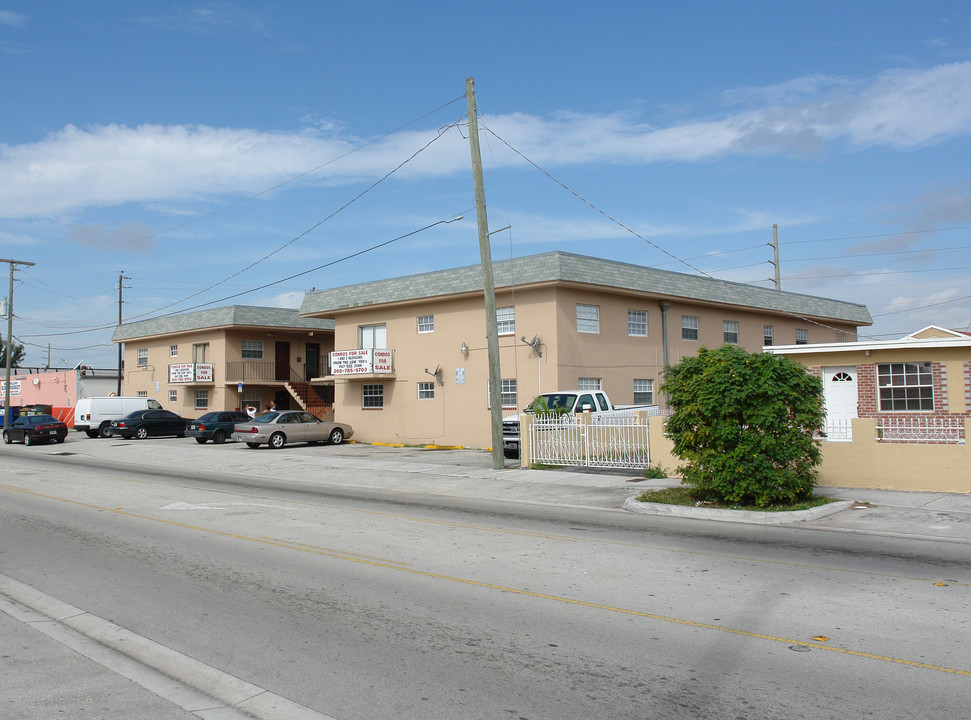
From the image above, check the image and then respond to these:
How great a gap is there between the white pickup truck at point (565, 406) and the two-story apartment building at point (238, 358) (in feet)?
63.9

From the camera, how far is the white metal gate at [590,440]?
61.7ft

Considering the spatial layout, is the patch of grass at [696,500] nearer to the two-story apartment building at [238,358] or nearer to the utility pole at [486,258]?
the utility pole at [486,258]

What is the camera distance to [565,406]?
74.7 feet

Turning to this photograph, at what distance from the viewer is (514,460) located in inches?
892

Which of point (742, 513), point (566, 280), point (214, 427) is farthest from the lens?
point (214, 427)

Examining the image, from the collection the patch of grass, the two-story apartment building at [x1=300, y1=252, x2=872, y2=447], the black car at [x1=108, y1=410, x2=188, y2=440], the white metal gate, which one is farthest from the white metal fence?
the black car at [x1=108, y1=410, x2=188, y2=440]

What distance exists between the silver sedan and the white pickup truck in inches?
420

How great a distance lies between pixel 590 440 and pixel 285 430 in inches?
598

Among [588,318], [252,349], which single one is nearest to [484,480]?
[588,318]

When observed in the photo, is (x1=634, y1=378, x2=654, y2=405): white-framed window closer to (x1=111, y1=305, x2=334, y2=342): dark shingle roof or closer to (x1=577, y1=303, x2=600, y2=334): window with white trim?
(x1=577, y1=303, x2=600, y2=334): window with white trim

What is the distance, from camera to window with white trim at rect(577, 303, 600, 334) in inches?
1052

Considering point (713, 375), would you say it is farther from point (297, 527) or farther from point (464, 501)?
point (297, 527)

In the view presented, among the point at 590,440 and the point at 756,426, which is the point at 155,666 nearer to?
the point at 756,426

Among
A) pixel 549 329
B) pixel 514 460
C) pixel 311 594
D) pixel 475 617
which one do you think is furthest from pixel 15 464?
pixel 475 617
